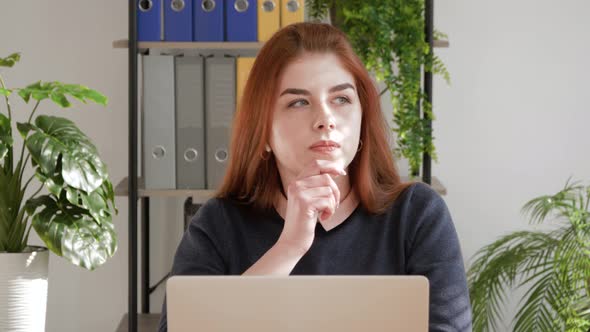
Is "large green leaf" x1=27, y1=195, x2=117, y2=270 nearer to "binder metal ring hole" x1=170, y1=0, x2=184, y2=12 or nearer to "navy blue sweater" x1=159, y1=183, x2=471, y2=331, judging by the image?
"binder metal ring hole" x1=170, y1=0, x2=184, y2=12

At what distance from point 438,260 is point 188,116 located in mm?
1599

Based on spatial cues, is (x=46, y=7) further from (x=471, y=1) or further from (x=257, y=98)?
(x=257, y=98)

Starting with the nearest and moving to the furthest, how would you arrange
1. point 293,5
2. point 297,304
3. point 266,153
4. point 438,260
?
point 297,304
point 438,260
point 266,153
point 293,5

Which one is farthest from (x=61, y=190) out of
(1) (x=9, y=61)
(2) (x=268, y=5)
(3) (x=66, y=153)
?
(2) (x=268, y=5)

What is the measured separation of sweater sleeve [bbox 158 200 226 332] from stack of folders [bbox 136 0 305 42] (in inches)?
53.6

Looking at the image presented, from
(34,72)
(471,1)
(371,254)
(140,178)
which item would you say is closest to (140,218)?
(140,178)

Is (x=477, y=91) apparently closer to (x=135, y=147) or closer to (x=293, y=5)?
(x=293, y=5)

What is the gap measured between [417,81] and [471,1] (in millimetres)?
695

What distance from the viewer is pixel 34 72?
3445mm

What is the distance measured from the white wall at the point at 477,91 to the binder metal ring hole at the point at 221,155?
58 cm

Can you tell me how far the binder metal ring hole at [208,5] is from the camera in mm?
2945

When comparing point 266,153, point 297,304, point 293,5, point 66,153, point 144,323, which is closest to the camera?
point 297,304

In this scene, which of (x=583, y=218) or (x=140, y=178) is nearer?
(x=583, y=218)

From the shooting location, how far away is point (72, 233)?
271cm
